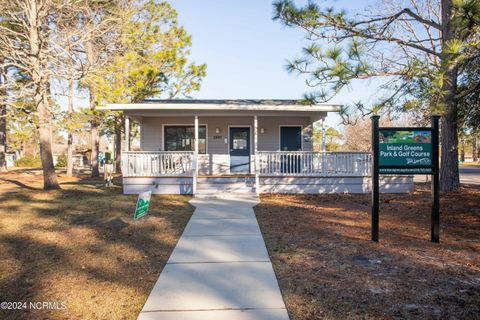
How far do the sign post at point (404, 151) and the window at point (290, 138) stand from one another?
773 cm

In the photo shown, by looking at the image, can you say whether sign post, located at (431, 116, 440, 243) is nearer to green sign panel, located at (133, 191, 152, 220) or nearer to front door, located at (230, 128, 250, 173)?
green sign panel, located at (133, 191, 152, 220)

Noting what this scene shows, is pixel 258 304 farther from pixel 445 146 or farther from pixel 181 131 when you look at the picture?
pixel 181 131

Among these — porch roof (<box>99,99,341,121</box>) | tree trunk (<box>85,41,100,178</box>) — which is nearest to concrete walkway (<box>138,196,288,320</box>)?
porch roof (<box>99,99,341,121</box>)

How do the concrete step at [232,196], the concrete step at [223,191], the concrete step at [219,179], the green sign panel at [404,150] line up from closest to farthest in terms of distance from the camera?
the green sign panel at [404,150] < the concrete step at [232,196] < the concrete step at [223,191] < the concrete step at [219,179]

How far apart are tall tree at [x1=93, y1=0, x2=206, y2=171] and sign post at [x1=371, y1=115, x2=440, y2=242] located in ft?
34.6

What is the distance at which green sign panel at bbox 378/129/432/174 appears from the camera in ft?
16.5

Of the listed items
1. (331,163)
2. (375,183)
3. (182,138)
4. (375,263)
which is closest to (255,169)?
(331,163)

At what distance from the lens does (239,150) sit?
12805 millimetres

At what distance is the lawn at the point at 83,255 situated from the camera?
311 cm

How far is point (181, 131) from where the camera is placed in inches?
503

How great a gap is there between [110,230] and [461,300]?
5.34 m

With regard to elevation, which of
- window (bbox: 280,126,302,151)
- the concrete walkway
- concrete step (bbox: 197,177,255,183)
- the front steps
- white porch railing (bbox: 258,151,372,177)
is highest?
window (bbox: 280,126,302,151)

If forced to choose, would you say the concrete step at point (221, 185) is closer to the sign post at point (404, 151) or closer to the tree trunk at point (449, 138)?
the sign post at point (404, 151)

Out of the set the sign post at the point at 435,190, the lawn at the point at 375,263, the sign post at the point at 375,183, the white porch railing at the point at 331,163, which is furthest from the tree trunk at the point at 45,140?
the sign post at the point at 435,190
